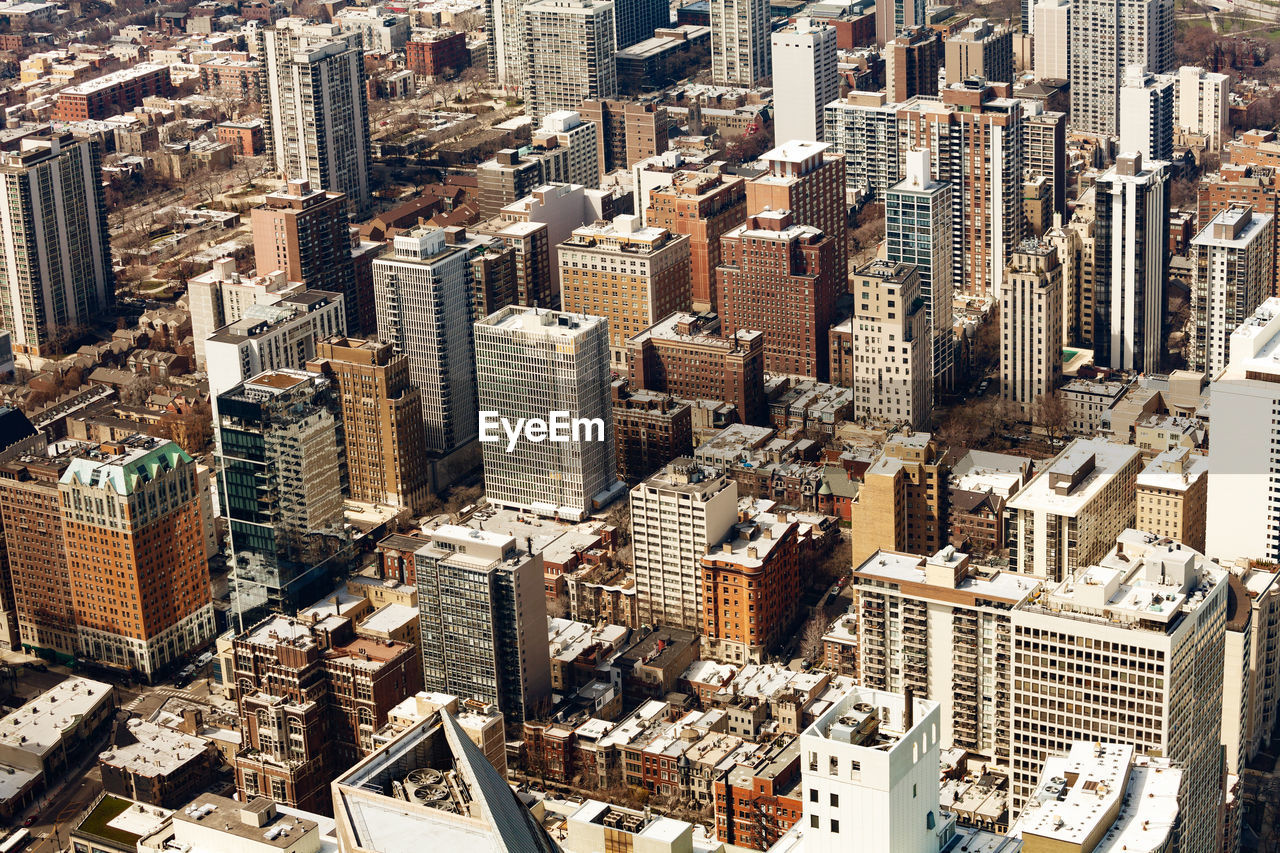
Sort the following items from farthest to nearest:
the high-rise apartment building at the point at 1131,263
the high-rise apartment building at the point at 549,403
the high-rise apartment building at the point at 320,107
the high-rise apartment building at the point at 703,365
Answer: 1. the high-rise apartment building at the point at 320,107
2. the high-rise apartment building at the point at 1131,263
3. the high-rise apartment building at the point at 703,365
4. the high-rise apartment building at the point at 549,403

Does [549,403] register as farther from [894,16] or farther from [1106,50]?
[894,16]

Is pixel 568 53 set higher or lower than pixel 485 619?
higher

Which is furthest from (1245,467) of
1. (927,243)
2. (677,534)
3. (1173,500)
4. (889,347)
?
(927,243)

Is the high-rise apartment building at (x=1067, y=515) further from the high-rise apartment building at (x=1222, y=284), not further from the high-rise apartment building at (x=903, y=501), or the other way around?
the high-rise apartment building at (x=1222, y=284)

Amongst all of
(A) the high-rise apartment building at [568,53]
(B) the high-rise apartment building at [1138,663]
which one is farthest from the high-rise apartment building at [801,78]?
(B) the high-rise apartment building at [1138,663]

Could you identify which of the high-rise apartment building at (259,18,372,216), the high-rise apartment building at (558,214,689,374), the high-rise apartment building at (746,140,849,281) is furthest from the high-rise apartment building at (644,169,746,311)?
the high-rise apartment building at (259,18,372,216)

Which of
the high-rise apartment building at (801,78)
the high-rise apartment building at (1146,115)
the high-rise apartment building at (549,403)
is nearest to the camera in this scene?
the high-rise apartment building at (549,403)
